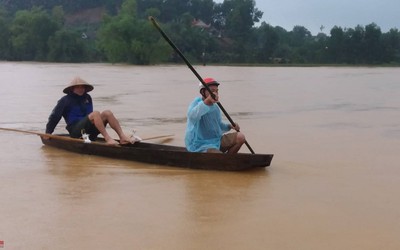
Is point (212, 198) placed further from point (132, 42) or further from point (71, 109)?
point (132, 42)

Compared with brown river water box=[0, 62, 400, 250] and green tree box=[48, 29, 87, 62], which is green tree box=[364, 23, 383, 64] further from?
brown river water box=[0, 62, 400, 250]

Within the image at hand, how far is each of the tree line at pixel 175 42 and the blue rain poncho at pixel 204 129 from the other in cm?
3816

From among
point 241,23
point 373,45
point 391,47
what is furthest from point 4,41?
point 391,47

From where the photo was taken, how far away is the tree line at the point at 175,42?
4469cm

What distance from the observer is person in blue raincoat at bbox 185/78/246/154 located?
508 cm

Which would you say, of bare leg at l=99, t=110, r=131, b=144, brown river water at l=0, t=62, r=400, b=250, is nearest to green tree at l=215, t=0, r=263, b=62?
brown river water at l=0, t=62, r=400, b=250

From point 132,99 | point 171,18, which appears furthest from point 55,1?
point 132,99

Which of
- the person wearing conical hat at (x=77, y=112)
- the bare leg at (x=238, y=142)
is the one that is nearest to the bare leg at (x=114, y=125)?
the person wearing conical hat at (x=77, y=112)

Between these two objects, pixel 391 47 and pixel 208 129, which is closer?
pixel 208 129

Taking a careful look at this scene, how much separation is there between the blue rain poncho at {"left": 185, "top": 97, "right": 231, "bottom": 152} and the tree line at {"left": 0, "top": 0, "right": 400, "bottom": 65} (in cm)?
3816

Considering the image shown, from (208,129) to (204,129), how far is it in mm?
36

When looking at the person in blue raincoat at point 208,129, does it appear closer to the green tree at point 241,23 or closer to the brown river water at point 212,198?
the brown river water at point 212,198

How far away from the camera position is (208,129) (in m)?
5.30

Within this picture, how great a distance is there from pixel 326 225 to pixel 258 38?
66801mm
